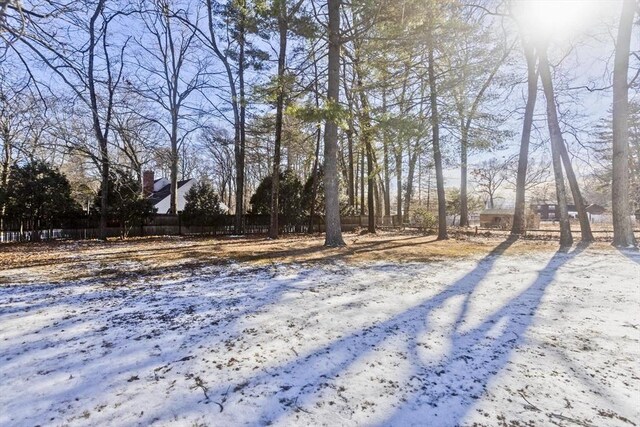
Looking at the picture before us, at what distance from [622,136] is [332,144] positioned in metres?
7.73

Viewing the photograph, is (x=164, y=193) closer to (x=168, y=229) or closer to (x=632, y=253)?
(x=168, y=229)

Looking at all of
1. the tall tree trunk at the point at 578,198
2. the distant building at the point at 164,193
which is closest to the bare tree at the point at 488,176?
the tall tree trunk at the point at 578,198

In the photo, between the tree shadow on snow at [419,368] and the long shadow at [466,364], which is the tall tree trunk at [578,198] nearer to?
the long shadow at [466,364]

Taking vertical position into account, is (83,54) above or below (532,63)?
below

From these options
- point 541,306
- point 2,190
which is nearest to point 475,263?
point 541,306

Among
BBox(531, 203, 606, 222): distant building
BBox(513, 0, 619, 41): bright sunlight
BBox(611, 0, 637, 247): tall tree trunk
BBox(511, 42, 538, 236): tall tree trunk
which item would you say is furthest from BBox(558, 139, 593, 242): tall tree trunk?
BBox(531, 203, 606, 222): distant building

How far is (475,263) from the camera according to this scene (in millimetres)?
6570

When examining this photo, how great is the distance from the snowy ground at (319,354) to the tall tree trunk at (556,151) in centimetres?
602

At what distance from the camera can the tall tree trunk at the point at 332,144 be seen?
344 inches

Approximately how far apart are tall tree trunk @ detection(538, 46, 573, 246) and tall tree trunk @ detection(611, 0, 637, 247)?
109 cm

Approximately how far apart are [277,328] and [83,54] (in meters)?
4.64

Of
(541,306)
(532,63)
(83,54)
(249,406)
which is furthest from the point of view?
(532,63)

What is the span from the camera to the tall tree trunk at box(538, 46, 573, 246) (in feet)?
31.3

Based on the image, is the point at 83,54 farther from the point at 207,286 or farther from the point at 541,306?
the point at 541,306
